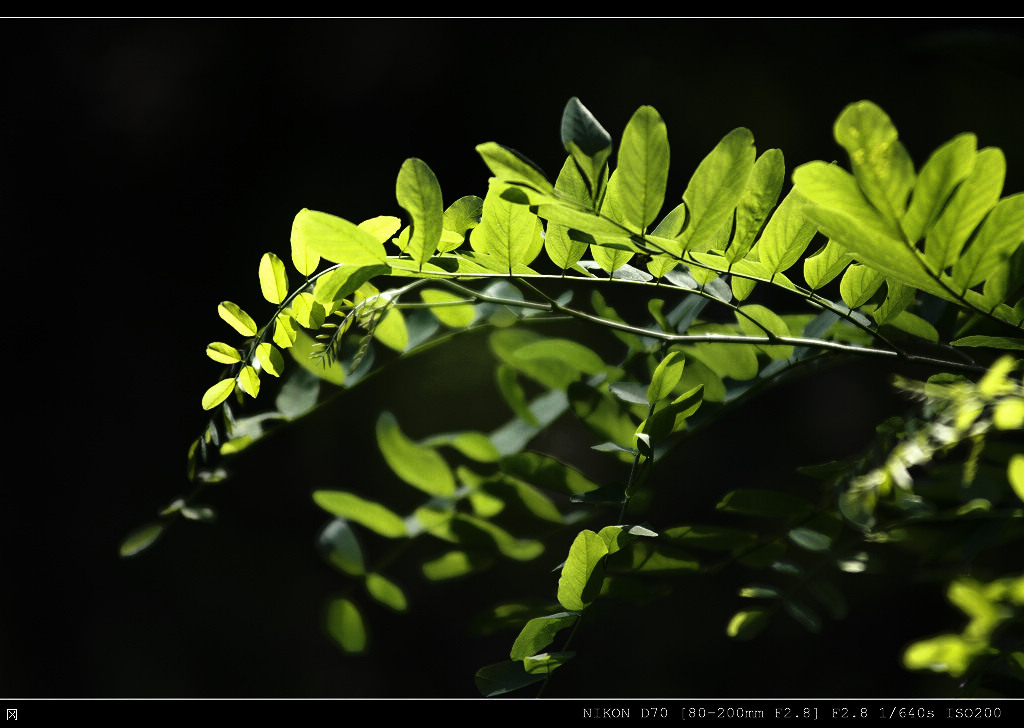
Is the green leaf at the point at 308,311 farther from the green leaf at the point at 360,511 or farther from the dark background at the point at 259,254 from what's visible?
the dark background at the point at 259,254

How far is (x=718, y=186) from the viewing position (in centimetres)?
22

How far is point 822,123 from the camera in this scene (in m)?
0.87

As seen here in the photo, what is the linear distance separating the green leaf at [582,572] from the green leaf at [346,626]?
0.16 meters

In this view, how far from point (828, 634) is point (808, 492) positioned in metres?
0.14

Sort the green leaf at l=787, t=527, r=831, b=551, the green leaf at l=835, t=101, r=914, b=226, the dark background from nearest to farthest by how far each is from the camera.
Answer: the green leaf at l=835, t=101, r=914, b=226 → the green leaf at l=787, t=527, r=831, b=551 → the dark background

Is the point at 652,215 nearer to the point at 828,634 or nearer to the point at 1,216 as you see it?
the point at 828,634

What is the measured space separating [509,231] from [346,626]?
217 millimetres

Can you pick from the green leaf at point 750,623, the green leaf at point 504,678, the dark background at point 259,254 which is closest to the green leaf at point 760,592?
the green leaf at point 750,623

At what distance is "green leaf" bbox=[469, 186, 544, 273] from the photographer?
9.3 inches

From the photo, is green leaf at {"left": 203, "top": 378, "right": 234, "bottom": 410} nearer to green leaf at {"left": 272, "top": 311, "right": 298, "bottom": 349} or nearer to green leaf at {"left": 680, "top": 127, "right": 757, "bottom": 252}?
green leaf at {"left": 272, "top": 311, "right": 298, "bottom": 349}

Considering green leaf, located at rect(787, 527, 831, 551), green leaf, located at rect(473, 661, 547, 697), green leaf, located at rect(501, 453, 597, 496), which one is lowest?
green leaf, located at rect(473, 661, 547, 697)

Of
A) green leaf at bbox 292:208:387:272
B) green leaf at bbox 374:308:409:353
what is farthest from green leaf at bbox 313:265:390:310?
green leaf at bbox 374:308:409:353

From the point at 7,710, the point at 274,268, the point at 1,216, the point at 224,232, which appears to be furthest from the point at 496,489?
the point at 1,216

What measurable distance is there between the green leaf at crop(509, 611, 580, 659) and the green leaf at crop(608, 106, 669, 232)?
12cm
